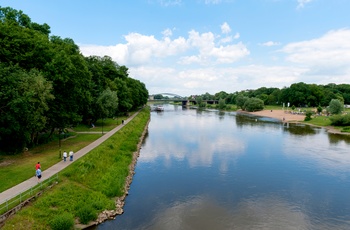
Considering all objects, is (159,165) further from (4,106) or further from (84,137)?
(4,106)

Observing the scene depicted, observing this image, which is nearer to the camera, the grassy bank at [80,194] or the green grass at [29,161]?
the grassy bank at [80,194]

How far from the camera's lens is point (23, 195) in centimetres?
1727

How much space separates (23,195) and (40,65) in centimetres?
1971

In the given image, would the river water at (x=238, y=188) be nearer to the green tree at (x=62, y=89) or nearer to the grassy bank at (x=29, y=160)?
the grassy bank at (x=29, y=160)

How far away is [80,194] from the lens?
1994 centimetres

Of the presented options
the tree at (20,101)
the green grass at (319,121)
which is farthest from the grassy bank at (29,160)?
the green grass at (319,121)

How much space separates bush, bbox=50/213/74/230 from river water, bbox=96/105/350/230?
2186mm

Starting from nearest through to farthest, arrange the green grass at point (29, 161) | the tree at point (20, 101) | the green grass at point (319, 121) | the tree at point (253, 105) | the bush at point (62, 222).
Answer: the bush at point (62, 222), the green grass at point (29, 161), the tree at point (20, 101), the green grass at point (319, 121), the tree at point (253, 105)

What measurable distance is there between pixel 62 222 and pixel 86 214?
6.93 ft

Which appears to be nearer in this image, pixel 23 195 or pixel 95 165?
pixel 23 195

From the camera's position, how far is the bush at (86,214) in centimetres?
1741

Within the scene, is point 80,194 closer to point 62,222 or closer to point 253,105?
point 62,222

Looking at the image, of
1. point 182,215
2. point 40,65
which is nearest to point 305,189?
point 182,215

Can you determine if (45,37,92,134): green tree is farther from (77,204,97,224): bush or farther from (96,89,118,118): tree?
(77,204,97,224): bush
